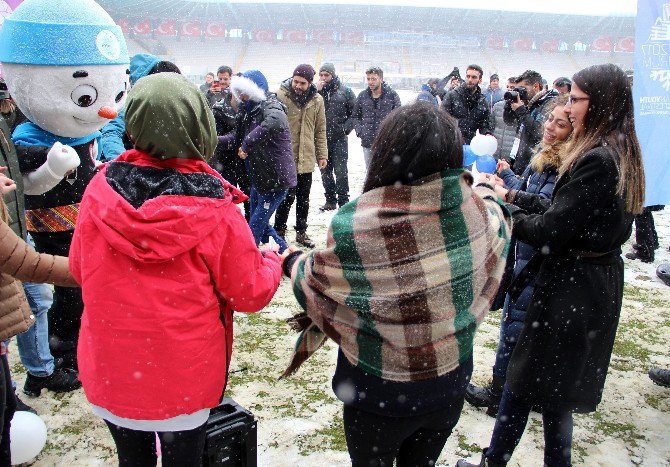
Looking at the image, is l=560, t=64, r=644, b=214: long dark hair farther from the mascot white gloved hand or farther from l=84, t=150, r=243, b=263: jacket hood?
the mascot white gloved hand

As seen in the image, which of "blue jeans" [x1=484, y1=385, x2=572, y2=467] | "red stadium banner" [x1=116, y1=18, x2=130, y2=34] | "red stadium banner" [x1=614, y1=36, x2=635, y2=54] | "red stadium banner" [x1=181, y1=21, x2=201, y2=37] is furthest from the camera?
"red stadium banner" [x1=181, y1=21, x2=201, y2=37]

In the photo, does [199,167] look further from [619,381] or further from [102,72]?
[619,381]

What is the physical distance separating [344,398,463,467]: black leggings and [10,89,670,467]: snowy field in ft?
2.83

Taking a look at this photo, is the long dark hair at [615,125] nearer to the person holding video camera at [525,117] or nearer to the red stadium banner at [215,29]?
the person holding video camera at [525,117]

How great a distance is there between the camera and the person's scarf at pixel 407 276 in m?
1.32

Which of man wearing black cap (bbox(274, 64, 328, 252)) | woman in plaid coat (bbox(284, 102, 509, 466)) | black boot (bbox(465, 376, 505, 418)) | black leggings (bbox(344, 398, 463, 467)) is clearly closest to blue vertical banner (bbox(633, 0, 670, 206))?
black boot (bbox(465, 376, 505, 418))

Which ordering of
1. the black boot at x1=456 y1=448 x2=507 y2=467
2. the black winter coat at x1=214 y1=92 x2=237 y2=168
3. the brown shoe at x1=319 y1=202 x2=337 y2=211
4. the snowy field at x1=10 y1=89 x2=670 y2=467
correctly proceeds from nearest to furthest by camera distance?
the black boot at x1=456 y1=448 x2=507 y2=467 → the snowy field at x1=10 y1=89 x2=670 y2=467 → the black winter coat at x1=214 y1=92 x2=237 y2=168 → the brown shoe at x1=319 y1=202 x2=337 y2=211

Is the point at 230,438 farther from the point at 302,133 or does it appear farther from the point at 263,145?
the point at 302,133

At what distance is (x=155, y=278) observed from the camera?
1354 mm

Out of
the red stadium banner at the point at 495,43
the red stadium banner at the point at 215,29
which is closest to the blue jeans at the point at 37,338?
the red stadium banner at the point at 215,29

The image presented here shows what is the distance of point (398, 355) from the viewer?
139cm

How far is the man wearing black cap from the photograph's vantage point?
17.4 ft

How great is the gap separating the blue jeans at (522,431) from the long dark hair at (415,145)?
1.19 meters

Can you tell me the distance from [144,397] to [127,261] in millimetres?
381
